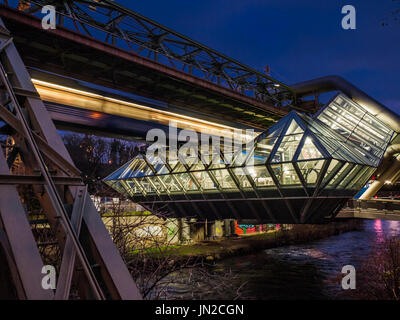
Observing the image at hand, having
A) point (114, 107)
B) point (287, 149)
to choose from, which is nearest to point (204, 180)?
point (287, 149)

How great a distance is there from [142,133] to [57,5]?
31.9ft

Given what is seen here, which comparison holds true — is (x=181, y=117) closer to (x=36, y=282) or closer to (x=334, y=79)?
(x=334, y=79)

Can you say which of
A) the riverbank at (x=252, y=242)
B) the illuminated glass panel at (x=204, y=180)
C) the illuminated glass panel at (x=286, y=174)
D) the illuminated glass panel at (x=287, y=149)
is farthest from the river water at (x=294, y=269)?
the illuminated glass panel at (x=287, y=149)

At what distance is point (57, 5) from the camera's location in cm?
1922

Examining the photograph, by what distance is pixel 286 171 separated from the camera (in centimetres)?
1991

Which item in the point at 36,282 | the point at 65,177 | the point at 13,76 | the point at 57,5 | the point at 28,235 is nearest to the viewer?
the point at 36,282

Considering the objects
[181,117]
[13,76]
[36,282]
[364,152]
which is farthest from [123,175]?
[36,282]

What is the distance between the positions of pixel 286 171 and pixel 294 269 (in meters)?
10.6

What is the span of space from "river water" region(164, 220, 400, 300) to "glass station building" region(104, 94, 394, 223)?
4396 millimetres

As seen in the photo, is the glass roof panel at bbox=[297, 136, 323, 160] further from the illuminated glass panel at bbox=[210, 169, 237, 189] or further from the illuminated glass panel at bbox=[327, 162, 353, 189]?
the illuminated glass panel at bbox=[210, 169, 237, 189]

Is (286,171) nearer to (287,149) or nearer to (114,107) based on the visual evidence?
(287,149)

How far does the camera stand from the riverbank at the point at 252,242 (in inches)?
1139

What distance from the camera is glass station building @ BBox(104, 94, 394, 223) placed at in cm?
1930
